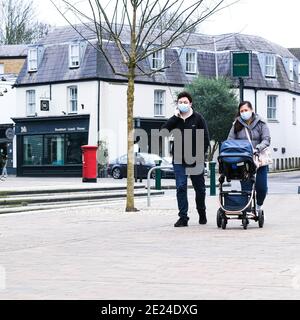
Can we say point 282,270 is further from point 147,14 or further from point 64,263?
point 147,14

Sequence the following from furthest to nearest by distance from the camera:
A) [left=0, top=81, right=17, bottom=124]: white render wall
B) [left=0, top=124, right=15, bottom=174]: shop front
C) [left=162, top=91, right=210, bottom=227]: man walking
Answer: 1. [left=0, top=81, right=17, bottom=124]: white render wall
2. [left=0, top=124, right=15, bottom=174]: shop front
3. [left=162, top=91, right=210, bottom=227]: man walking

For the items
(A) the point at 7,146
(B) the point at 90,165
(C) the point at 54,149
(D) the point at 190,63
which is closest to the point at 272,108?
(D) the point at 190,63

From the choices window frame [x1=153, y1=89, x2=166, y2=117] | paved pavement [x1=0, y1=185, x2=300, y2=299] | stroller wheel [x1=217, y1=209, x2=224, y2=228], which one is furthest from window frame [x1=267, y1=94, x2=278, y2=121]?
stroller wheel [x1=217, y1=209, x2=224, y2=228]

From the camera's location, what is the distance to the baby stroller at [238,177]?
11789 mm

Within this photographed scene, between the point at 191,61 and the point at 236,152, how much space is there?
145 feet

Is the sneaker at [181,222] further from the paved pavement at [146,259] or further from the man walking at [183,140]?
the paved pavement at [146,259]

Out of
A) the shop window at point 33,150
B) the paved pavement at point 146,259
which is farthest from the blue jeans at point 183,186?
the shop window at point 33,150

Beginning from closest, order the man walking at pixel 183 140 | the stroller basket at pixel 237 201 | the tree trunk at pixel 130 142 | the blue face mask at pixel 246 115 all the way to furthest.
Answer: the stroller basket at pixel 237 201
the blue face mask at pixel 246 115
the man walking at pixel 183 140
the tree trunk at pixel 130 142

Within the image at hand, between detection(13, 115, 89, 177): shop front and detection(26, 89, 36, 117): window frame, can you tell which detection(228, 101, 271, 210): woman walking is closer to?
detection(13, 115, 89, 177): shop front

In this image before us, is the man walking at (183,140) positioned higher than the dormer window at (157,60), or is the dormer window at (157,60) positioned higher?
the dormer window at (157,60)

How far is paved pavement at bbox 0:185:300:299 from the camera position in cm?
659

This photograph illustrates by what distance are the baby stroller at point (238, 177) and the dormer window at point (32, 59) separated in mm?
43496

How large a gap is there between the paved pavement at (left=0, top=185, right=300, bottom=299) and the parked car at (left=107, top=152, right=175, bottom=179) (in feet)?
82.5
